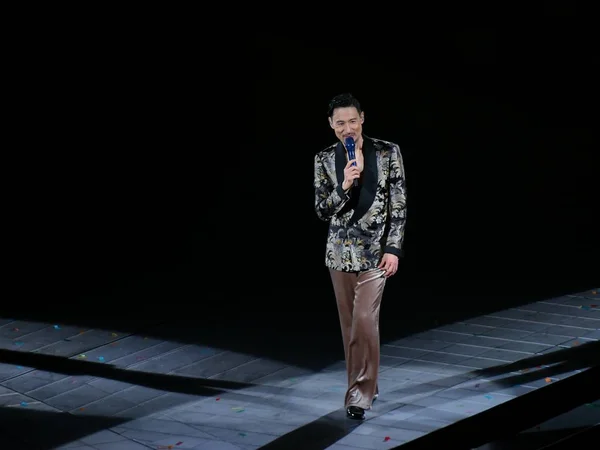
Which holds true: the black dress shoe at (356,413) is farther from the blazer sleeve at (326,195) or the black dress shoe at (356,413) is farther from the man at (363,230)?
the blazer sleeve at (326,195)

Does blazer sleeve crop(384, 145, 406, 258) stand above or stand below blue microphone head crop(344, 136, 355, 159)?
below

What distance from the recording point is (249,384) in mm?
6625

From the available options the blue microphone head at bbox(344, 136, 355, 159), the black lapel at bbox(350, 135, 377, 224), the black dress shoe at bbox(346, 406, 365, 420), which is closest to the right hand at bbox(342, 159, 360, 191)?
the blue microphone head at bbox(344, 136, 355, 159)

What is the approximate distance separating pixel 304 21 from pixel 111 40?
258 centimetres

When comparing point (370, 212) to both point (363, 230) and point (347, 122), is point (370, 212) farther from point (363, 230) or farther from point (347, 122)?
point (347, 122)

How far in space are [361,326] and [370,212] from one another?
2.08ft

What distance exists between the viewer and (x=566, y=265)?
1009cm

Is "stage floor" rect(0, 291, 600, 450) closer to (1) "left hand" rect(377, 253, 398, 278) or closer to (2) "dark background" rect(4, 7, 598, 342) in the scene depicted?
(1) "left hand" rect(377, 253, 398, 278)

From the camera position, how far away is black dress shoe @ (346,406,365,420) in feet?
18.5

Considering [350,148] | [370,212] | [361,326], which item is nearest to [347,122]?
[350,148]

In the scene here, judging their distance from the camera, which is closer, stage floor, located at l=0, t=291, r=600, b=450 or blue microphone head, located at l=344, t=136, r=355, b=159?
blue microphone head, located at l=344, t=136, r=355, b=159

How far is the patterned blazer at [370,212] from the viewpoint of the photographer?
556cm

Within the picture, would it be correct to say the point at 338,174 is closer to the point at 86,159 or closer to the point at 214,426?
the point at 214,426

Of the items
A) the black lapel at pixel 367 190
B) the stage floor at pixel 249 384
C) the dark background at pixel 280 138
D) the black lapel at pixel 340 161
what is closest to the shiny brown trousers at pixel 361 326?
the stage floor at pixel 249 384
